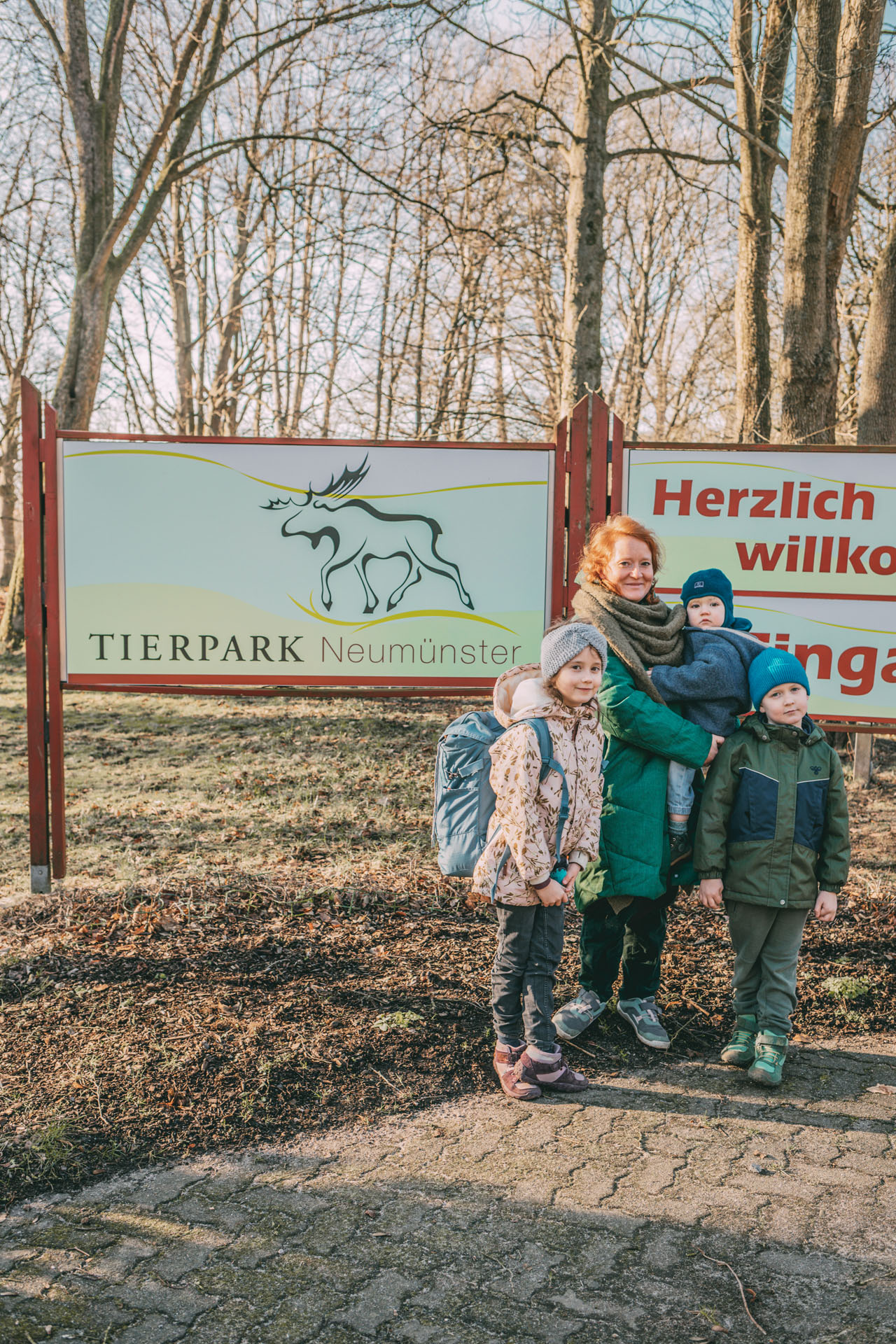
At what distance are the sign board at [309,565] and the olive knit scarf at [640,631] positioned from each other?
140 centimetres

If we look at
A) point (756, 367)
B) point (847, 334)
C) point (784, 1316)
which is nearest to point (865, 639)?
point (784, 1316)

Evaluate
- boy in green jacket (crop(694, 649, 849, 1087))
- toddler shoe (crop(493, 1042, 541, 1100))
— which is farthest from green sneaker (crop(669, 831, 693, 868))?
toddler shoe (crop(493, 1042, 541, 1100))

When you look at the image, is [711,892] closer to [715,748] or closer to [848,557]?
[715,748]

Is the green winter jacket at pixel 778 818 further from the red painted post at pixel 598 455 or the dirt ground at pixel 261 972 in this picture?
the red painted post at pixel 598 455

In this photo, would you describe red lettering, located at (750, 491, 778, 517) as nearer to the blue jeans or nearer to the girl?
the blue jeans

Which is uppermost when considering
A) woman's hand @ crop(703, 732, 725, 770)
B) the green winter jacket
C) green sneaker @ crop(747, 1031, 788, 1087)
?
woman's hand @ crop(703, 732, 725, 770)

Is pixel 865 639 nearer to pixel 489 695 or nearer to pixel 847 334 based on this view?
pixel 489 695

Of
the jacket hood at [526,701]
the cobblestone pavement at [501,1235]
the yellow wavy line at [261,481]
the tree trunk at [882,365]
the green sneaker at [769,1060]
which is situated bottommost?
the cobblestone pavement at [501,1235]

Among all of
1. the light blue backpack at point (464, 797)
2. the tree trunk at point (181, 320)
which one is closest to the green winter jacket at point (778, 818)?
the light blue backpack at point (464, 797)

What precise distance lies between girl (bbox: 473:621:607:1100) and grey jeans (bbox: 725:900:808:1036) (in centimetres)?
60

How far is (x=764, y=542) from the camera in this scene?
15.9 ft

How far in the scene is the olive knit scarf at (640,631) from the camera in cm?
338

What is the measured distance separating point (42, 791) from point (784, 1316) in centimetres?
376

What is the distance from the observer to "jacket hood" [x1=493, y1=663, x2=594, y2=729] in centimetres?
318
